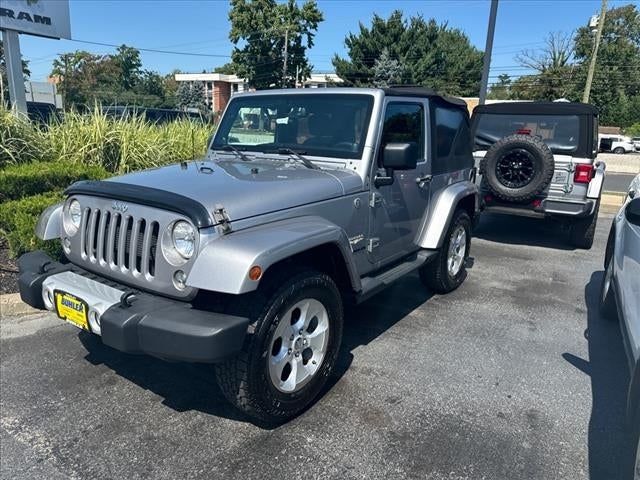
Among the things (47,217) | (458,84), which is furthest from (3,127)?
(458,84)

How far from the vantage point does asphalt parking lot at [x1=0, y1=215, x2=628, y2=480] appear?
8.05 feet

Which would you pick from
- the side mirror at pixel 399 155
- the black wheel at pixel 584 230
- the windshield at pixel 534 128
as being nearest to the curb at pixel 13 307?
the side mirror at pixel 399 155

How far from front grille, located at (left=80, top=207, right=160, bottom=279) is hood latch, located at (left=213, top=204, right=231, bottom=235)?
34 cm

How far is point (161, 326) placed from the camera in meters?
2.23

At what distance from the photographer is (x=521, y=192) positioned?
641 centimetres

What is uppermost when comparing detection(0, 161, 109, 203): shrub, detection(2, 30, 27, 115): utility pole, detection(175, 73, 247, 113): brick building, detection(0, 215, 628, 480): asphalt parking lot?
detection(175, 73, 247, 113): brick building

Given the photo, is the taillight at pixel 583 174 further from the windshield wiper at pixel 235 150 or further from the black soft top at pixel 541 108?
the windshield wiper at pixel 235 150

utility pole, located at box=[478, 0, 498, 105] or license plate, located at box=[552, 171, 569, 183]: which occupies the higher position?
utility pole, located at box=[478, 0, 498, 105]

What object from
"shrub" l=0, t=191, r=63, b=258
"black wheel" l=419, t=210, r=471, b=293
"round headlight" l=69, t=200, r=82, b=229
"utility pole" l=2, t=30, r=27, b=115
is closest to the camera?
"round headlight" l=69, t=200, r=82, b=229

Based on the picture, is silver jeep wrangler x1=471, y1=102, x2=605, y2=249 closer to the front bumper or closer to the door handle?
the door handle

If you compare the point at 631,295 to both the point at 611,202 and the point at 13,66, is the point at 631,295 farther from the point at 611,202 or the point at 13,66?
the point at 13,66

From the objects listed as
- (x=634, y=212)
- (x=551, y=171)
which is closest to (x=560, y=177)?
(x=551, y=171)

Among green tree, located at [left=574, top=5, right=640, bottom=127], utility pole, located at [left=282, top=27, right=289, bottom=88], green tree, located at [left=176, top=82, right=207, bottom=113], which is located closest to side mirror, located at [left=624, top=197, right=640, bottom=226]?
utility pole, located at [left=282, top=27, right=289, bottom=88]

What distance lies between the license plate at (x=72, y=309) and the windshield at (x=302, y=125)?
181 cm
